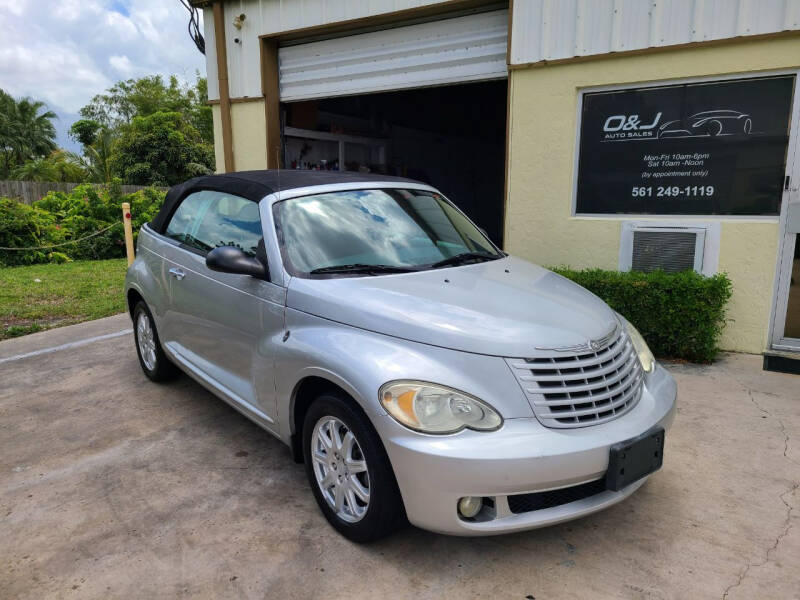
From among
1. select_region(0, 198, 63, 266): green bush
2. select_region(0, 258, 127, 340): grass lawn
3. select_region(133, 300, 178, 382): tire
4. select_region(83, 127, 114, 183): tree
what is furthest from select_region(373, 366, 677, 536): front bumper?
select_region(83, 127, 114, 183): tree

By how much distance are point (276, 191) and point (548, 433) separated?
206 cm

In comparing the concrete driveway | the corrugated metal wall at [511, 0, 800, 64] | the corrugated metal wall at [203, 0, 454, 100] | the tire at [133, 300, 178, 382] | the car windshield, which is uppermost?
the corrugated metal wall at [203, 0, 454, 100]

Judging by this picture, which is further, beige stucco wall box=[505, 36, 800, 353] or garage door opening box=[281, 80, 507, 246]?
garage door opening box=[281, 80, 507, 246]

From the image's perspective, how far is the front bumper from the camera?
7.27 feet

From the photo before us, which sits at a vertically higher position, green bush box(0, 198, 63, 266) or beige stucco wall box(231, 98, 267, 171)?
beige stucco wall box(231, 98, 267, 171)

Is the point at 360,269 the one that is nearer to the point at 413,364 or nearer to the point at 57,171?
the point at 413,364

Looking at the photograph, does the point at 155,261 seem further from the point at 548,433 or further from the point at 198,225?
the point at 548,433

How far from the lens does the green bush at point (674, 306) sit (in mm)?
5164

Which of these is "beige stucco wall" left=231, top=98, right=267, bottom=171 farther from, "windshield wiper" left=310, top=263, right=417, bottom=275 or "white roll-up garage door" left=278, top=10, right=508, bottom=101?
"windshield wiper" left=310, top=263, right=417, bottom=275

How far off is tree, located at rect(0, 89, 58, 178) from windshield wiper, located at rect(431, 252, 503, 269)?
42747mm

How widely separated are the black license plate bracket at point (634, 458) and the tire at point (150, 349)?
351cm

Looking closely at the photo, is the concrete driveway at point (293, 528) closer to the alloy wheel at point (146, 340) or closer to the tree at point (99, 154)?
the alloy wheel at point (146, 340)

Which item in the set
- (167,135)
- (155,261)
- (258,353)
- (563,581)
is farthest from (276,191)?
(167,135)

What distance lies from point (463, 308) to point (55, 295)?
8241 mm
